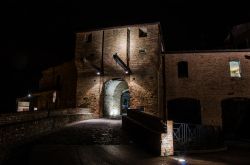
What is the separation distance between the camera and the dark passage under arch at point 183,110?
23.4m

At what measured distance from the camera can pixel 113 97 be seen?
2383cm

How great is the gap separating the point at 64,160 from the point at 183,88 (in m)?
14.8

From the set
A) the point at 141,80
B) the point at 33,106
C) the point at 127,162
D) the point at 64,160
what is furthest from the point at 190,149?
the point at 33,106

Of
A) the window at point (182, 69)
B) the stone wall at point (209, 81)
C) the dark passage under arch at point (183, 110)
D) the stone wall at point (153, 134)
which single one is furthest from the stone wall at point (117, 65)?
the stone wall at point (153, 134)

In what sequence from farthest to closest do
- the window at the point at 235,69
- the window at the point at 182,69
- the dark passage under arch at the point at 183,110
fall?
1. the dark passage under arch at the point at 183,110
2. the window at the point at 182,69
3. the window at the point at 235,69

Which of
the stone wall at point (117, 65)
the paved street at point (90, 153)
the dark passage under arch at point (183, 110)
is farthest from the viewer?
the dark passage under arch at point (183, 110)

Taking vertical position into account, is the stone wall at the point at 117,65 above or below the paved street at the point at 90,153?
above

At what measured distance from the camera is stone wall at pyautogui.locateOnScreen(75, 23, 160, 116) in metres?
19.7

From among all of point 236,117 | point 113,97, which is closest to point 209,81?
point 236,117

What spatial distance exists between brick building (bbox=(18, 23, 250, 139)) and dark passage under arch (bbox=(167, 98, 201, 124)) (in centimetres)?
240

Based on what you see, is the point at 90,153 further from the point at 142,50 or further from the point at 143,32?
the point at 143,32

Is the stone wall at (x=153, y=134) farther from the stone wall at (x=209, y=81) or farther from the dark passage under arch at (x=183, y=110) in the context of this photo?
the dark passage under arch at (x=183, y=110)

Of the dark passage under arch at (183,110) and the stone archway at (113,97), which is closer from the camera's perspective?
the stone archway at (113,97)

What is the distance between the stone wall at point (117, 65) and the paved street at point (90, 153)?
7.69 meters
